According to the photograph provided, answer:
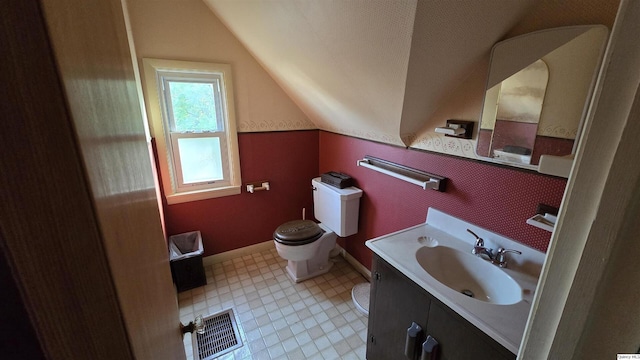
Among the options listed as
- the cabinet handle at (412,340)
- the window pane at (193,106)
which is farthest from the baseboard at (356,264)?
the window pane at (193,106)

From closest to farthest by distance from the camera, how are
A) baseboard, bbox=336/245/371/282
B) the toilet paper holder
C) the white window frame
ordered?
the white window frame < baseboard, bbox=336/245/371/282 < the toilet paper holder

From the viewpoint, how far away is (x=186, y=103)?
7.16 feet

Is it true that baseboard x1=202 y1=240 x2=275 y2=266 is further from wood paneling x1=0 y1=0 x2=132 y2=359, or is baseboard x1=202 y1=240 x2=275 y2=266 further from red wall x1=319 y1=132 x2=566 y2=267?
wood paneling x1=0 y1=0 x2=132 y2=359

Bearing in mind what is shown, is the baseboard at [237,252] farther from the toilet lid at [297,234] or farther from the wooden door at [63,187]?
the wooden door at [63,187]

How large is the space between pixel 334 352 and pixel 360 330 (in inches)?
10.2

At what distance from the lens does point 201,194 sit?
7.71ft

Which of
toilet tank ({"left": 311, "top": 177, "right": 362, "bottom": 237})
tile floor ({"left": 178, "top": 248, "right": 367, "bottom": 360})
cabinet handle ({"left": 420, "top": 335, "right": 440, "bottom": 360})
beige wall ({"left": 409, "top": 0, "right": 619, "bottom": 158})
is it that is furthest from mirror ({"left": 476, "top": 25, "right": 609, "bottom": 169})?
tile floor ({"left": 178, "top": 248, "right": 367, "bottom": 360})

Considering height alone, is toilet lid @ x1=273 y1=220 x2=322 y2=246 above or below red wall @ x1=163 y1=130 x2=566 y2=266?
below

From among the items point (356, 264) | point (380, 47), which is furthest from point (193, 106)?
point (356, 264)

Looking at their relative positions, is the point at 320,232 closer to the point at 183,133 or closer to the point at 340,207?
the point at 340,207

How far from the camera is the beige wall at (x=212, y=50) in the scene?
6.12ft

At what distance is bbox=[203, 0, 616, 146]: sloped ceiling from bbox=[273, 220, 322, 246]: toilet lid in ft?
3.14

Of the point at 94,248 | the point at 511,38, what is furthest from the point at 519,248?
the point at 94,248

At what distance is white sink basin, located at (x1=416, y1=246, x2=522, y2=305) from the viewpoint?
120cm
